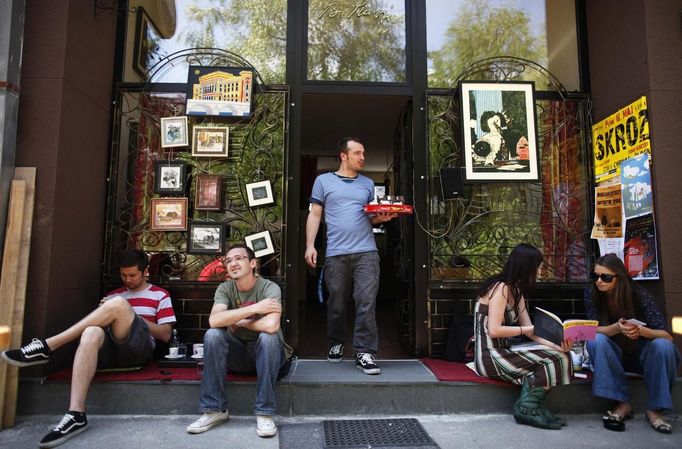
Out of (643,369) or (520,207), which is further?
(520,207)

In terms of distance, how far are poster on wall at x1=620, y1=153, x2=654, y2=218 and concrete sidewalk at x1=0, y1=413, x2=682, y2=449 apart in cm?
162

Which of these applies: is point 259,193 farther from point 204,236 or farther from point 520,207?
point 520,207

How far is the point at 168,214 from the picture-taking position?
448cm

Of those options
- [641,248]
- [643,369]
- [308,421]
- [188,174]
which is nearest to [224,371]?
[308,421]

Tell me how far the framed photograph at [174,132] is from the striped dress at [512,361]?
3069 mm

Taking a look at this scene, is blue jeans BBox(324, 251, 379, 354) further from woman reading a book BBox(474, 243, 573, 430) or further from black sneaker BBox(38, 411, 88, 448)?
black sneaker BBox(38, 411, 88, 448)

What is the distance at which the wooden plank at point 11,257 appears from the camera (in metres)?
3.26

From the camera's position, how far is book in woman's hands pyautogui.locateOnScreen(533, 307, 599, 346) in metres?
3.39

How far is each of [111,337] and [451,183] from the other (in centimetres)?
312

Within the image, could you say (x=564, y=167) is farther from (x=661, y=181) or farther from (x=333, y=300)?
(x=333, y=300)

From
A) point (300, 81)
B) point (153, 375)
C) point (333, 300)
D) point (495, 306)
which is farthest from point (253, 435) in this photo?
point (300, 81)

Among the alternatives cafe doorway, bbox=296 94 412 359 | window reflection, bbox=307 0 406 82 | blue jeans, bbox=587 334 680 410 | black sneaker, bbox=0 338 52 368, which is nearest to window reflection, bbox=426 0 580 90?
window reflection, bbox=307 0 406 82

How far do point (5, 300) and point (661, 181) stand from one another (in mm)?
4933

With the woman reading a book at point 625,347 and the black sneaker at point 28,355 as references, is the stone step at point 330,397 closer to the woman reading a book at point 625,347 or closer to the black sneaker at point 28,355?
the woman reading a book at point 625,347
